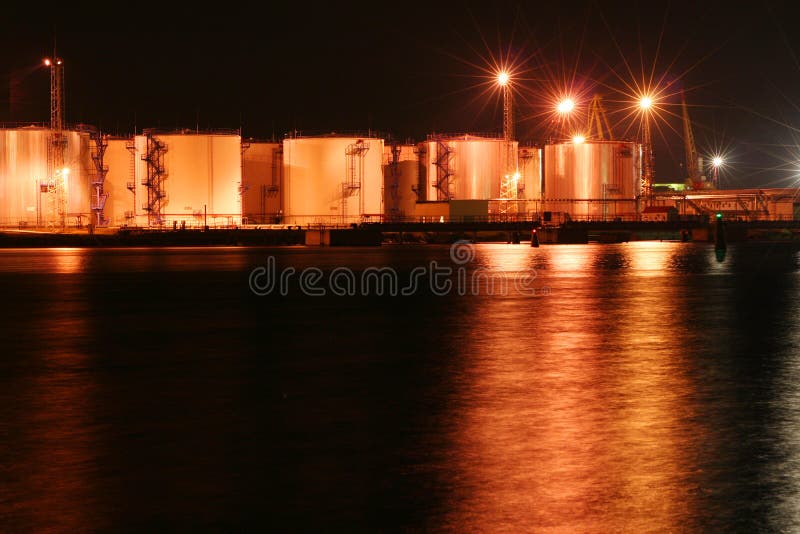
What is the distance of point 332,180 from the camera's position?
342 feet

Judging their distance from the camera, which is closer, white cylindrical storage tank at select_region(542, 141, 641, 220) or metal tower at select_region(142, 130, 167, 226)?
metal tower at select_region(142, 130, 167, 226)

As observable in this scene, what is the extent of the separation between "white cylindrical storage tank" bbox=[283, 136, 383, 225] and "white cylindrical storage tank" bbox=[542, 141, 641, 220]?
19138 mm

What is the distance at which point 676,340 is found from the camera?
17.0 metres

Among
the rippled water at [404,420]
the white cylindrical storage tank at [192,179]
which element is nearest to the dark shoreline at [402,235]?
the white cylindrical storage tank at [192,179]

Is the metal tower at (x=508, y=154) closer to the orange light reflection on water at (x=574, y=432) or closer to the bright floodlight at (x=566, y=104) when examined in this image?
the bright floodlight at (x=566, y=104)

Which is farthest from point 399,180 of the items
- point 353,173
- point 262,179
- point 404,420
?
point 404,420

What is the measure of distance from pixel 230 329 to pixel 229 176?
8366cm

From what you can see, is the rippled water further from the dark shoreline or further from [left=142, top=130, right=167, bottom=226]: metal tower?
[left=142, top=130, right=167, bottom=226]: metal tower

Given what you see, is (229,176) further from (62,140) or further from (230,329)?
(230,329)

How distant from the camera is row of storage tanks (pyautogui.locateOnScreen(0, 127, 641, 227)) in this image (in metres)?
99.6

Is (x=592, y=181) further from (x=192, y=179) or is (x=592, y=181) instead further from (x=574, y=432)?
(x=574, y=432)

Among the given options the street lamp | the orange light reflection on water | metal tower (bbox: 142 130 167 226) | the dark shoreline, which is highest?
the street lamp

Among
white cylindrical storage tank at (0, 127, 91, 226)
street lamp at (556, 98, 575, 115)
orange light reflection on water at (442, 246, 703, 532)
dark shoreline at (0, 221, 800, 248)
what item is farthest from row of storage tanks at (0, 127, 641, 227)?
orange light reflection on water at (442, 246, 703, 532)

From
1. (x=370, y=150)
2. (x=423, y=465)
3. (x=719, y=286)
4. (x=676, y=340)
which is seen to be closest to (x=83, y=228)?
(x=370, y=150)
